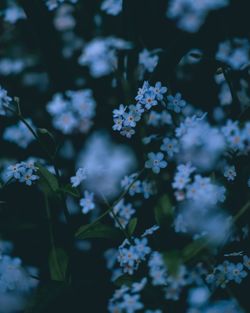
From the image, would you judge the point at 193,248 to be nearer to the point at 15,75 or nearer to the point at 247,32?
the point at 247,32

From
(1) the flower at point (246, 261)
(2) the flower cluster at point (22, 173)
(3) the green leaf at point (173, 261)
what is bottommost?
(3) the green leaf at point (173, 261)

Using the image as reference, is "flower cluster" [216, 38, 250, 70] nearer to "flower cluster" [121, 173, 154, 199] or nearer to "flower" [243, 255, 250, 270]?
"flower cluster" [121, 173, 154, 199]

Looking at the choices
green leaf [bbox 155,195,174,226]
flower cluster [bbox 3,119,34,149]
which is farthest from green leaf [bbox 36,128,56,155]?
green leaf [bbox 155,195,174,226]

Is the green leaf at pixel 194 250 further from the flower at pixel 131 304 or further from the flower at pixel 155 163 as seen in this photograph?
the flower at pixel 155 163

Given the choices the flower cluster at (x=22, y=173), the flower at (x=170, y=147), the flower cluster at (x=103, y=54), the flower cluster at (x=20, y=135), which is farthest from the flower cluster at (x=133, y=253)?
the flower cluster at (x=20, y=135)

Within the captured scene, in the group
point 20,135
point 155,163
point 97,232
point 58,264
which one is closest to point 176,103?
point 155,163

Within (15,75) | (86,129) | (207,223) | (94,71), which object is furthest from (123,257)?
(15,75)
